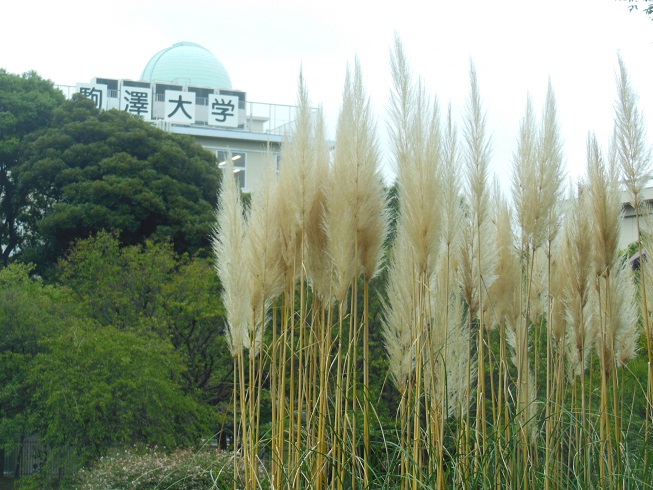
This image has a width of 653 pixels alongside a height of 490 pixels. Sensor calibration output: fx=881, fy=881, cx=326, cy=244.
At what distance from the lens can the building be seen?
29.2 m

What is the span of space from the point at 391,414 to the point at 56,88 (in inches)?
599

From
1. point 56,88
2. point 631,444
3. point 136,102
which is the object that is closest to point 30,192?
point 56,88

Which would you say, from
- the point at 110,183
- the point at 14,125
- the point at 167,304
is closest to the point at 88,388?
the point at 167,304

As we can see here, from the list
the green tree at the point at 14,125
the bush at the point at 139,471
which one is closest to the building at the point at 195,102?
the green tree at the point at 14,125

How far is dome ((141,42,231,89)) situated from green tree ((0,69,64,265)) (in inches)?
424

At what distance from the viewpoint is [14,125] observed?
21.3 m

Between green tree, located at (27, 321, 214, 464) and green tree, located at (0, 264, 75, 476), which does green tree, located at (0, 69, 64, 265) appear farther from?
green tree, located at (27, 321, 214, 464)

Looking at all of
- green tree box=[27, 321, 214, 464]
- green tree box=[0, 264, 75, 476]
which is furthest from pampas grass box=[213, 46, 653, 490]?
green tree box=[0, 264, 75, 476]

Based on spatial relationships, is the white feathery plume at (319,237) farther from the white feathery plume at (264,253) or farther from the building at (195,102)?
the building at (195,102)

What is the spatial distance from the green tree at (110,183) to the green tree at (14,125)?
46 cm

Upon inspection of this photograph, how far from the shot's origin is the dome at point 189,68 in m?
33.2

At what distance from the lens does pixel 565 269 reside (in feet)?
11.9

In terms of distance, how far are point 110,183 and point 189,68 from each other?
48.7ft

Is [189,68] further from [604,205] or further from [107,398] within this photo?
[604,205]
